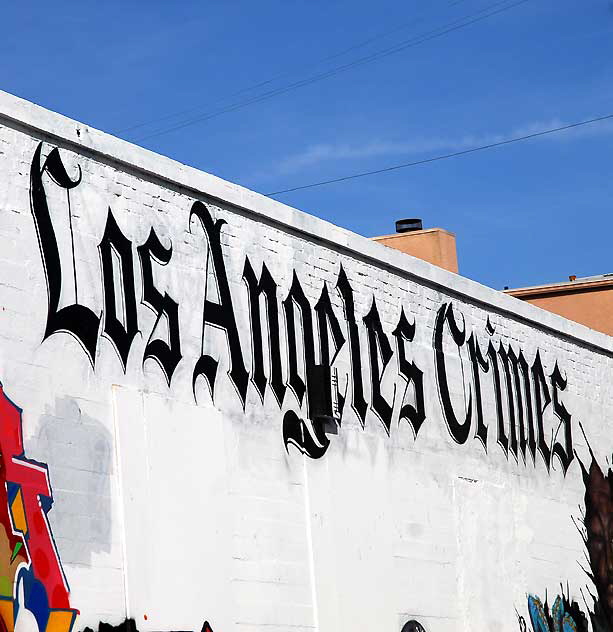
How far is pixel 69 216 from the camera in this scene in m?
11.2

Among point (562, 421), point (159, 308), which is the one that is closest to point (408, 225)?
point (562, 421)

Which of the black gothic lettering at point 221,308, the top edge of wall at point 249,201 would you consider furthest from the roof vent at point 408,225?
the black gothic lettering at point 221,308

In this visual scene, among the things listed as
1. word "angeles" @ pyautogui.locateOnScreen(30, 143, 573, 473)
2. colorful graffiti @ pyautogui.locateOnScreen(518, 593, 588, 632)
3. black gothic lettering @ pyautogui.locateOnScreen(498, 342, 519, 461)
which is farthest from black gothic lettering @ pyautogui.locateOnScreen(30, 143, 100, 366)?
colorful graffiti @ pyautogui.locateOnScreen(518, 593, 588, 632)

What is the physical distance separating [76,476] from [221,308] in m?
2.67

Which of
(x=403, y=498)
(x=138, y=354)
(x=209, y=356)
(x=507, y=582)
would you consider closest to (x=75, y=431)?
(x=138, y=354)

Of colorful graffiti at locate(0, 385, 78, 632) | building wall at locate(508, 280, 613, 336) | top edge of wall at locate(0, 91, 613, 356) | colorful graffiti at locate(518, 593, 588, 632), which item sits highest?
building wall at locate(508, 280, 613, 336)

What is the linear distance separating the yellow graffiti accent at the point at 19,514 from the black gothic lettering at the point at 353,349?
17.0ft

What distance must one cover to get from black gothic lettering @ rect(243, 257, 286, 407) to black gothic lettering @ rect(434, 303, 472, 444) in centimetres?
349

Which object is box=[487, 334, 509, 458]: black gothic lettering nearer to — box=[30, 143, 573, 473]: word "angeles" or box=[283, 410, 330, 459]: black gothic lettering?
box=[30, 143, 573, 473]: word "angeles"

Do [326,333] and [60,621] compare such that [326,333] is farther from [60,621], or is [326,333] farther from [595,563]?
[595,563]

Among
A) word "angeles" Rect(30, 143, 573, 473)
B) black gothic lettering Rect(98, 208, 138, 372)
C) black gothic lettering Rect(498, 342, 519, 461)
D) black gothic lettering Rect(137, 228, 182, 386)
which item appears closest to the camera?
word "angeles" Rect(30, 143, 573, 473)

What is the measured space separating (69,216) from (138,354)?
4.35ft

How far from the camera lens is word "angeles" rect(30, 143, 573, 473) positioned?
1124 cm

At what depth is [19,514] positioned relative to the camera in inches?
400
